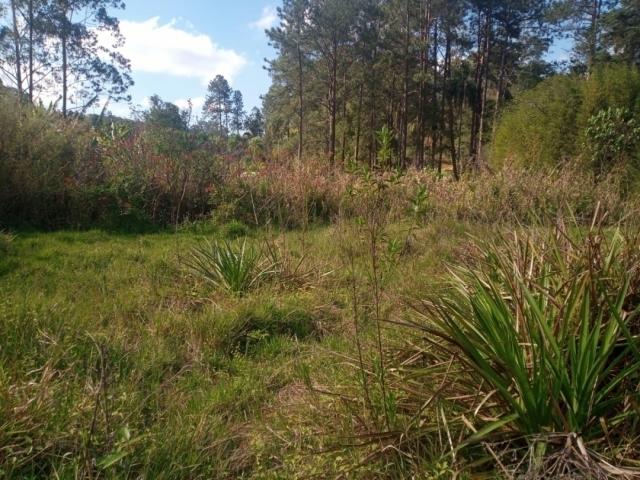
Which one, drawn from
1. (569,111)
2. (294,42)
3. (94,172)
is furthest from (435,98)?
(94,172)

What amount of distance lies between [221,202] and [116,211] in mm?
1901

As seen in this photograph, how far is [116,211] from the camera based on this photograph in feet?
25.2

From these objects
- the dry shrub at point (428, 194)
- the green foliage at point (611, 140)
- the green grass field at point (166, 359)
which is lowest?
the green grass field at point (166, 359)

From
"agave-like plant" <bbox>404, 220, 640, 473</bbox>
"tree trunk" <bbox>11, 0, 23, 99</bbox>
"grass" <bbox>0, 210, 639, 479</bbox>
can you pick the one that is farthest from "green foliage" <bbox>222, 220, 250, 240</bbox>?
"tree trunk" <bbox>11, 0, 23, 99</bbox>

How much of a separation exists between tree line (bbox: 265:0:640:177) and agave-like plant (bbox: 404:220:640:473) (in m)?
22.8

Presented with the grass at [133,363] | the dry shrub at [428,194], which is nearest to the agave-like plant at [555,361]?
the grass at [133,363]

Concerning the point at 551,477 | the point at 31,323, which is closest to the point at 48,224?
the point at 31,323

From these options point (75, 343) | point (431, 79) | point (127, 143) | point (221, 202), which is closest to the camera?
point (75, 343)

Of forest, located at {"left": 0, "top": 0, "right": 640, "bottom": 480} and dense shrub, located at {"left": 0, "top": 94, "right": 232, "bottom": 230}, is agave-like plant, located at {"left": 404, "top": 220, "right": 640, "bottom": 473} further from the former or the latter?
dense shrub, located at {"left": 0, "top": 94, "right": 232, "bottom": 230}

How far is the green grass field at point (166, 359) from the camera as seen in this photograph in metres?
1.82

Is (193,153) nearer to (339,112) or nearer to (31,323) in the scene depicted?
(31,323)

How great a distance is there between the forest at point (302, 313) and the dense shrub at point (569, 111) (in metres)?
0.23

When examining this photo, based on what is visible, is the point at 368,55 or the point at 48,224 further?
the point at 368,55

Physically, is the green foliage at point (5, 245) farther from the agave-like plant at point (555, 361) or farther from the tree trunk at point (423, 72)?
the tree trunk at point (423, 72)
